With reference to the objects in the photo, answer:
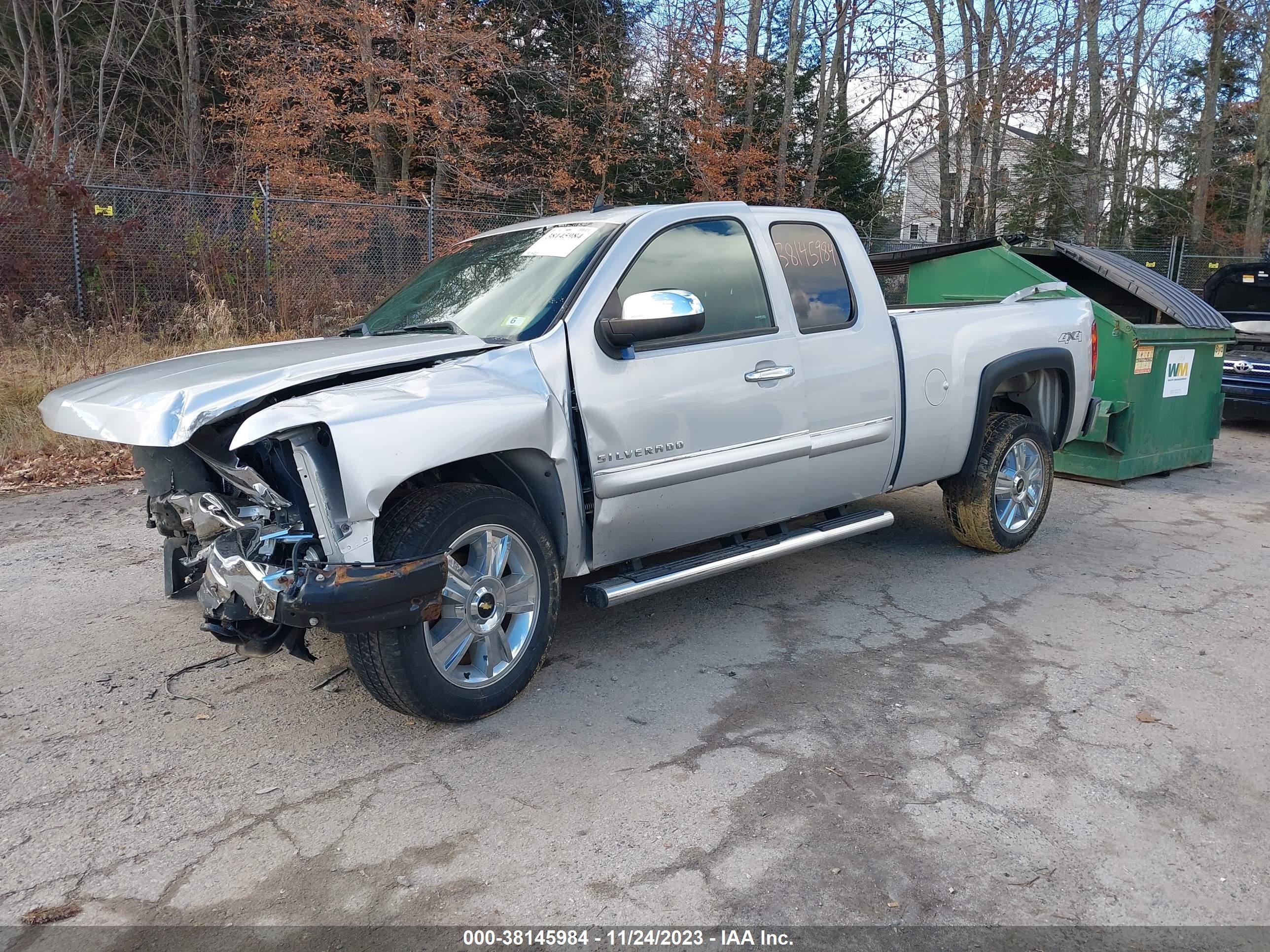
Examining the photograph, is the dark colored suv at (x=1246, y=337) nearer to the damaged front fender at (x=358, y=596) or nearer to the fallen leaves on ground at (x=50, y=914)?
the damaged front fender at (x=358, y=596)

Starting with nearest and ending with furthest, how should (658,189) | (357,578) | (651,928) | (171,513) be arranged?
(651,928)
(357,578)
(171,513)
(658,189)

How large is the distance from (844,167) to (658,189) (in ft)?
19.0

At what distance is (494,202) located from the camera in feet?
65.2

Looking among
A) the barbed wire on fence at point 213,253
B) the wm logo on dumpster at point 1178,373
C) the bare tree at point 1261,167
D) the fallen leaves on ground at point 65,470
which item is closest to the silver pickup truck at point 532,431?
the wm logo on dumpster at point 1178,373

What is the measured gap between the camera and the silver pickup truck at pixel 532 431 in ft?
10.8

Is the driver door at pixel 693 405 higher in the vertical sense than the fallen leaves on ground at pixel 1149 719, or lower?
higher

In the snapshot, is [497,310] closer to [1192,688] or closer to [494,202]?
[1192,688]

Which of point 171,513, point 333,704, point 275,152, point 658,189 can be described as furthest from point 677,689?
point 658,189

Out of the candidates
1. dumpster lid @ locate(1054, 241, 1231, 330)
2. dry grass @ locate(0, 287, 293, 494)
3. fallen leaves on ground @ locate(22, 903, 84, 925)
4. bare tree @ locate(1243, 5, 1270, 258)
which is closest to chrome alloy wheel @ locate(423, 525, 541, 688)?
fallen leaves on ground @ locate(22, 903, 84, 925)

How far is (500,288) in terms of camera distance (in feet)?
14.4

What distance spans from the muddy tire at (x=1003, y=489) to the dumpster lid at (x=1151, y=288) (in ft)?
10.6

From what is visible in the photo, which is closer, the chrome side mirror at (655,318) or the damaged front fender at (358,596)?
the damaged front fender at (358,596)

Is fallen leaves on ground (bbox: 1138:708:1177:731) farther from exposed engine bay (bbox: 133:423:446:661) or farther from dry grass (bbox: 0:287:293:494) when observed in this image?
dry grass (bbox: 0:287:293:494)

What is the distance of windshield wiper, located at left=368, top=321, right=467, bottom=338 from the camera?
167 inches
